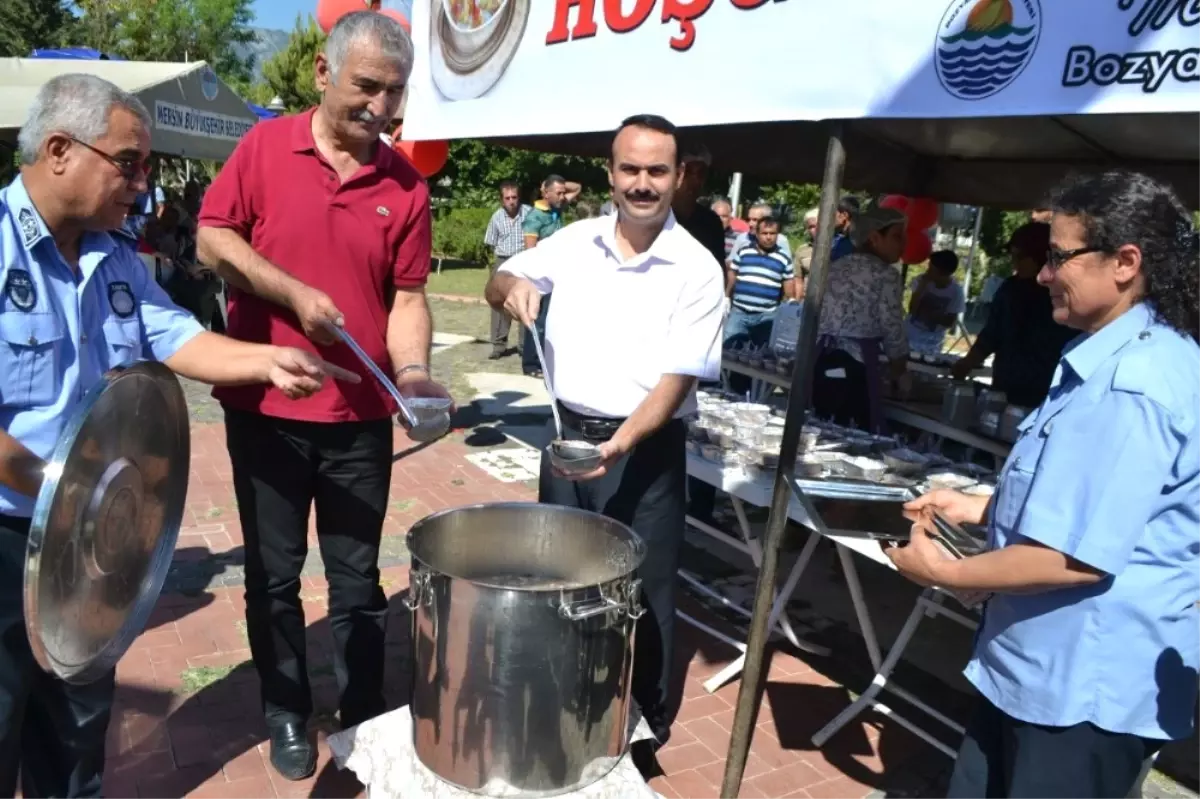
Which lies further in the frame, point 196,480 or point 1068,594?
Answer: point 196,480

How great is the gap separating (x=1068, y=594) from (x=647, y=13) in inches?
86.7

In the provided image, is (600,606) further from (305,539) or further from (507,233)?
(507,233)

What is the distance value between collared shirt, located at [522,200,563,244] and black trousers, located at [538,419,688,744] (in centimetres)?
644

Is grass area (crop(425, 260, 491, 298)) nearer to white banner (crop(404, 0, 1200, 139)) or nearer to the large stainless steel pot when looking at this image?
white banner (crop(404, 0, 1200, 139))

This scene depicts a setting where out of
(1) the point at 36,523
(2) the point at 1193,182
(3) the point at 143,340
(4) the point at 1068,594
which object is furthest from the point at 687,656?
(2) the point at 1193,182

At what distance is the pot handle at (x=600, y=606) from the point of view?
1.59 m

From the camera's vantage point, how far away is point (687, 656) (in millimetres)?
3514

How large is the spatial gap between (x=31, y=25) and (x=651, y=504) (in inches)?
1417

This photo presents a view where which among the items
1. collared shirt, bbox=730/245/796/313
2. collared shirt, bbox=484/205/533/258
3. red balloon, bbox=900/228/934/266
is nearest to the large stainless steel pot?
collared shirt, bbox=730/245/796/313

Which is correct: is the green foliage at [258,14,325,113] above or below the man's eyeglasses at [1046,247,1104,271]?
above

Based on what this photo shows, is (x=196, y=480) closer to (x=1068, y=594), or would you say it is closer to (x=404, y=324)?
(x=404, y=324)

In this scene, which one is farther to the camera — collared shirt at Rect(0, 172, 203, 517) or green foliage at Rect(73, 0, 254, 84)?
green foliage at Rect(73, 0, 254, 84)

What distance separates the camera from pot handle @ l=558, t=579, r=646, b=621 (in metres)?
1.59

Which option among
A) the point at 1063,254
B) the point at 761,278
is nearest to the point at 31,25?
the point at 761,278
